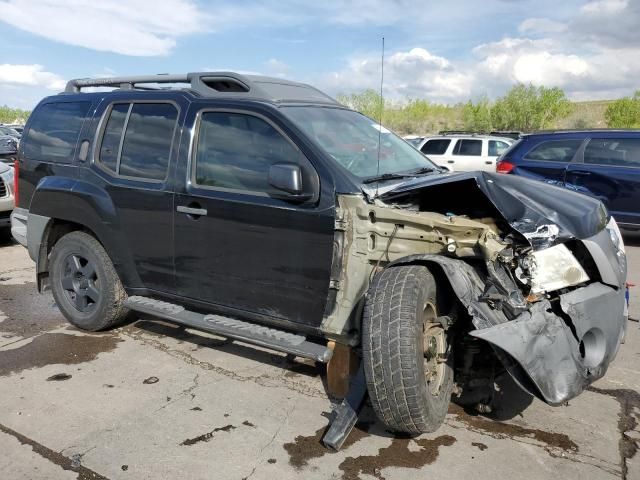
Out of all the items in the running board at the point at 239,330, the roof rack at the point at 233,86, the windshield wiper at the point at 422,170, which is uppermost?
the roof rack at the point at 233,86

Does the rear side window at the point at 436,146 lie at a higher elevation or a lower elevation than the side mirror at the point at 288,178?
higher

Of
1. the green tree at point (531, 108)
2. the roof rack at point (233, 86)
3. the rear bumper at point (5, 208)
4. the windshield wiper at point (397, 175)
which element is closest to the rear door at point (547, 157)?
the windshield wiper at point (397, 175)

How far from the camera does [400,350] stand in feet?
9.49

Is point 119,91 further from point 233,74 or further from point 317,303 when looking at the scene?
point 317,303

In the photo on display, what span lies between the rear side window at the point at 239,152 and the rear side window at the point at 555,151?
651cm

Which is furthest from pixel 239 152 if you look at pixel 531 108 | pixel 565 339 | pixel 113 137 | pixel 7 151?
pixel 531 108

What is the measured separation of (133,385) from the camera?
12.7ft

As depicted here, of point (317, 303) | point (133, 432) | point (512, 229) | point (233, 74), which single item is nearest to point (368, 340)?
point (317, 303)

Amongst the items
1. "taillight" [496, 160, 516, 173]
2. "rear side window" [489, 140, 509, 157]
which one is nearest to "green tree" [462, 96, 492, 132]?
"rear side window" [489, 140, 509, 157]

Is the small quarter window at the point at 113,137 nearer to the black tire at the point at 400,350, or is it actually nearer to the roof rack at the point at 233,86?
the roof rack at the point at 233,86

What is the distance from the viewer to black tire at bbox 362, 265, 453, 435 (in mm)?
2904

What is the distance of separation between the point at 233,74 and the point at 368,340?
2191 mm

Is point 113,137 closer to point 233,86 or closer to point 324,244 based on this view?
point 233,86

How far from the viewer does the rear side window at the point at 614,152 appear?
27.3 ft
